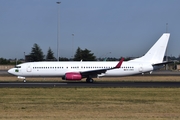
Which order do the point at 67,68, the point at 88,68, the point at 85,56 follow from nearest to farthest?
1. the point at 67,68
2. the point at 88,68
3. the point at 85,56

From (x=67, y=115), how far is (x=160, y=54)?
3213 cm

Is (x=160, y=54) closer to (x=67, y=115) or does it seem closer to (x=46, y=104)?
(x=46, y=104)

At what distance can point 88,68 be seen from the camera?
44875 millimetres

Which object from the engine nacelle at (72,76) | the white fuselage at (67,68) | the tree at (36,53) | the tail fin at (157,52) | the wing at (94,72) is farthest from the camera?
the tree at (36,53)

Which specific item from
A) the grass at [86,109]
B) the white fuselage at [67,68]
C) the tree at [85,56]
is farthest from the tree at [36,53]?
the grass at [86,109]

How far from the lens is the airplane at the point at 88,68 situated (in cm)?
4362

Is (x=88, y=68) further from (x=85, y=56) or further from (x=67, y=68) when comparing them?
(x=85, y=56)

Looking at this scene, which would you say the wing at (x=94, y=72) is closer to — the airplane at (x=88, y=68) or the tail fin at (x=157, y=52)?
the airplane at (x=88, y=68)

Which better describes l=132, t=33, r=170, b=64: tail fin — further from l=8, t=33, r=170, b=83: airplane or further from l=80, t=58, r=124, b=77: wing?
l=80, t=58, r=124, b=77: wing

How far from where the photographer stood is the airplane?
43.6 metres

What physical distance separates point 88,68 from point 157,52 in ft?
27.0

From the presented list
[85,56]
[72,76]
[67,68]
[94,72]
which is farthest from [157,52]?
[85,56]

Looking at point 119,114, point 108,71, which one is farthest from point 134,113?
point 108,71

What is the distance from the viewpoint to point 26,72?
4391 centimetres
